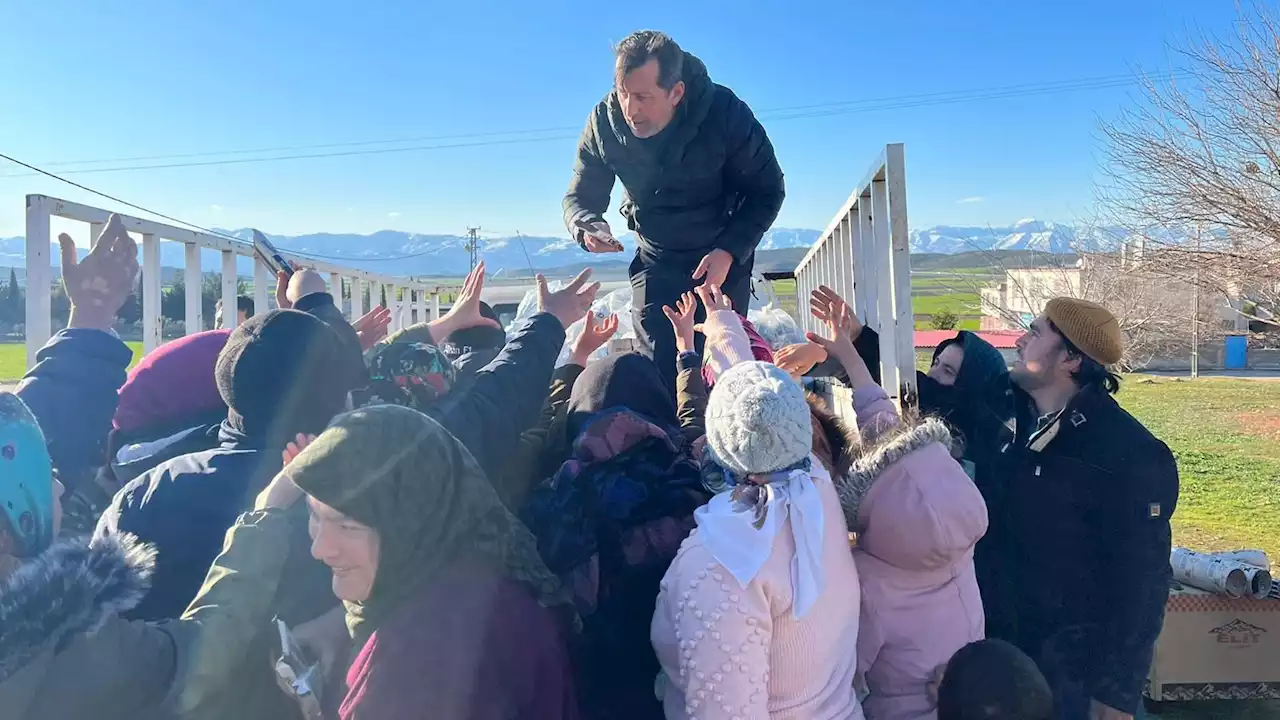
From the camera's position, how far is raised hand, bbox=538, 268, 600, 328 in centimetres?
299

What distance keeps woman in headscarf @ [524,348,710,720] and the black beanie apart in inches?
24.5

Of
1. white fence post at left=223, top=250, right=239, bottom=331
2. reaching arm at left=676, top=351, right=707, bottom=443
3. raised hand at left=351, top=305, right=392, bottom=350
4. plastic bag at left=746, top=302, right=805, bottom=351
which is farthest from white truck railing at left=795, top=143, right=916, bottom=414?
white fence post at left=223, top=250, right=239, bottom=331

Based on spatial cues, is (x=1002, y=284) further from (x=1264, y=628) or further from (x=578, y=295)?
(x=578, y=295)

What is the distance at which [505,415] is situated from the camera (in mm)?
2494

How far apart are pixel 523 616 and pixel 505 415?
873 mm

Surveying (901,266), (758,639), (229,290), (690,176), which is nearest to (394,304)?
(229,290)

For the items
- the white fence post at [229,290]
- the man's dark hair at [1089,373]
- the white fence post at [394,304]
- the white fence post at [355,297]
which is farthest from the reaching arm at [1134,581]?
the white fence post at [394,304]

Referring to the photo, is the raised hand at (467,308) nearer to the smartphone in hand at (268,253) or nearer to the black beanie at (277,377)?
the black beanie at (277,377)

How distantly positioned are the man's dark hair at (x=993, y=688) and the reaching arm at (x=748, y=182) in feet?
6.13

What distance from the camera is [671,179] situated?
340cm

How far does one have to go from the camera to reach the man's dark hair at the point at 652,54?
3.02 meters

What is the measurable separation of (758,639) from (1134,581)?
5.35ft

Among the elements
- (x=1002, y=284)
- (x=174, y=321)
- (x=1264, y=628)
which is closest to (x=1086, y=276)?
(x=1002, y=284)

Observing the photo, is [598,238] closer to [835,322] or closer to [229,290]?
[835,322]
